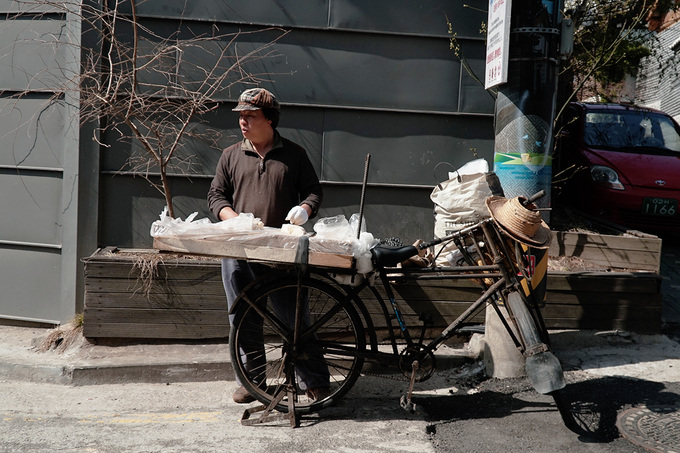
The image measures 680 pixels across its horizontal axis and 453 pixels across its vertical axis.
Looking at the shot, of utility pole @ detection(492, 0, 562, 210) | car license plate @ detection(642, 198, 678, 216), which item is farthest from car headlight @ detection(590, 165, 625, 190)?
utility pole @ detection(492, 0, 562, 210)

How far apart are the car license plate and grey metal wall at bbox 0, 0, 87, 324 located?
21.3 feet

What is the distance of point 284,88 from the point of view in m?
5.48

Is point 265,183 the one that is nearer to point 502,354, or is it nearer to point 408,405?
point 408,405

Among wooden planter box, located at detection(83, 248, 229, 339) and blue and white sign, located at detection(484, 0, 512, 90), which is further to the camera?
wooden planter box, located at detection(83, 248, 229, 339)

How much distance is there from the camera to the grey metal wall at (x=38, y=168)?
5262mm

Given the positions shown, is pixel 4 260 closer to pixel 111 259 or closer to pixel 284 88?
pixel 111 259

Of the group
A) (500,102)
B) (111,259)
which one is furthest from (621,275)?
(111,259)

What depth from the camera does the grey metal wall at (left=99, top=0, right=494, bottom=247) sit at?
5422 mm

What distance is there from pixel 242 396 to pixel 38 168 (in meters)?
3.04

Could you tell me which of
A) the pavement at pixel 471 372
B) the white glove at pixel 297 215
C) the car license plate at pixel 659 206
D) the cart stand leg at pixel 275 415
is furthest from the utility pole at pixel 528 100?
the car license plate at pixel 659 206

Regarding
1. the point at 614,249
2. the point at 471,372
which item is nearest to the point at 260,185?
the point at 471,372

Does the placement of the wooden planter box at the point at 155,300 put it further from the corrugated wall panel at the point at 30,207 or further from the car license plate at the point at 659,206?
the car license plate at the point at 659,206

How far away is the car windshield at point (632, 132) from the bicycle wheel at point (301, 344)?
539cm

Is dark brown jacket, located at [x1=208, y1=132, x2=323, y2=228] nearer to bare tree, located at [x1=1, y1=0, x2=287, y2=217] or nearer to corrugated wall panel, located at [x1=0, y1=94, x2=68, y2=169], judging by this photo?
bare tree, located at [x1=1, y1=0, x2=287, y2=217]
